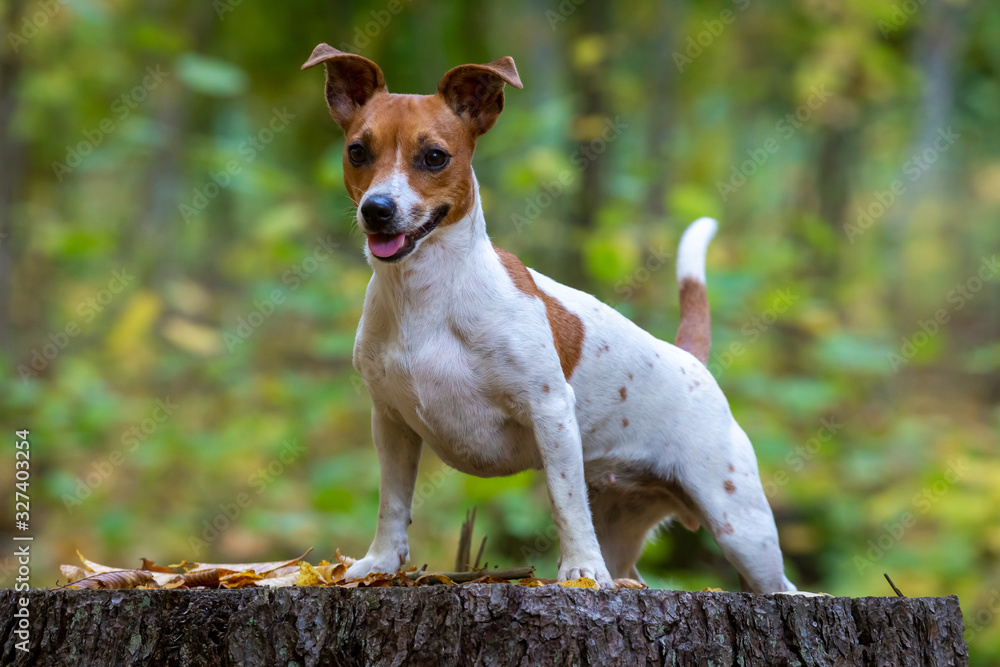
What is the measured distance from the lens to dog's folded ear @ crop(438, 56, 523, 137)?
3131 mm

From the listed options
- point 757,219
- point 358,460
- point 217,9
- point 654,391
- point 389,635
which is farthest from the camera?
point 757,219

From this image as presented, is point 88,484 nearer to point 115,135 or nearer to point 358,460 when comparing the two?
point 358,460

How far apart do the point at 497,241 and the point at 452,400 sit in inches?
214

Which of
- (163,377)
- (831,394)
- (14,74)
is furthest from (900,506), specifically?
(14,74)

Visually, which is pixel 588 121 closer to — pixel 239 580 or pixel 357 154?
pixel 357 154

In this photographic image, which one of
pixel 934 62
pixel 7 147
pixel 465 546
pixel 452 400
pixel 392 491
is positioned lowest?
pixel 7 147

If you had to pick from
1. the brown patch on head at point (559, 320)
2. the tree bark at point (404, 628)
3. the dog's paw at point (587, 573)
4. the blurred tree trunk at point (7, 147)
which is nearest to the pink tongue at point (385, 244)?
the brown patch on head at point (559, 320)

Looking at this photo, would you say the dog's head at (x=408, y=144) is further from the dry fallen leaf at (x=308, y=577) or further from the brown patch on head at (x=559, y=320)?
the dry fallen leaf at (x=308, y=577)

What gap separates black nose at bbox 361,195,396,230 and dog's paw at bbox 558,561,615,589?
1250 mm

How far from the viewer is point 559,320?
11.3 feet

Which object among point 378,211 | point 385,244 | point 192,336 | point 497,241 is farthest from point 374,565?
point 497,241

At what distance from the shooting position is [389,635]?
242 centimetres

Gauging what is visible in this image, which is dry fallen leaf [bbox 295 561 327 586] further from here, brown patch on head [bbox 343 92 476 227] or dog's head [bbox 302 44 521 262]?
brown patch on head [bbox 343 92 476 227]

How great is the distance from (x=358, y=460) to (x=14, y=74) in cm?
481
